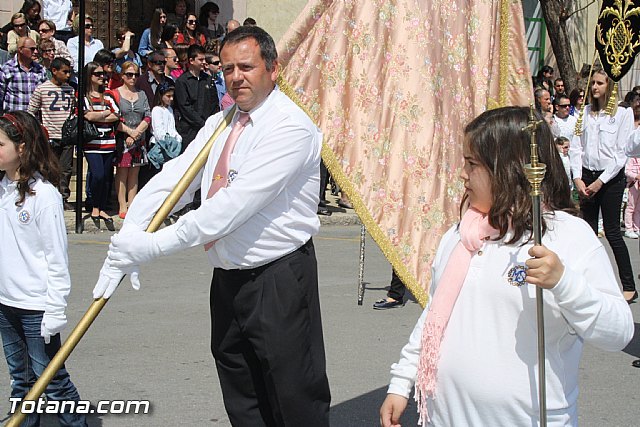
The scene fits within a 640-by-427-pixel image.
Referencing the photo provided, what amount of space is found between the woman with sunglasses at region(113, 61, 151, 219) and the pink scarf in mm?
9430

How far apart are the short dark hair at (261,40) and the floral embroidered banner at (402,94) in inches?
12.9

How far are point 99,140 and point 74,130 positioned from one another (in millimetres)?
311

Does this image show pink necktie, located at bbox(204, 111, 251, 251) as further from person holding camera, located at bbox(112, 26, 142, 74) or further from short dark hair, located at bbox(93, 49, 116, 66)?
person holding camera, located at bbox(112, 26, 142, 74)

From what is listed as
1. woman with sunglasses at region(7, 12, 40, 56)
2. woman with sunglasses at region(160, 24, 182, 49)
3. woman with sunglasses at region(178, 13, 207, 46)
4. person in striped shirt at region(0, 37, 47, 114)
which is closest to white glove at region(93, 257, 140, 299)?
person in striped shirt at region(0, 37, 47, 114)

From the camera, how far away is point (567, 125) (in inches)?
552

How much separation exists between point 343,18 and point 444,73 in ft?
1.65

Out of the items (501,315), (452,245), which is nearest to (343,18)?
(452,245)

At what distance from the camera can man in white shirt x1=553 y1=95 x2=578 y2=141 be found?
13.7m

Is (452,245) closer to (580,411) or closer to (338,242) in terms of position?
(580,411)

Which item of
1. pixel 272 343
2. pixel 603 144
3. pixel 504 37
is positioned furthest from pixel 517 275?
pixel 603 144

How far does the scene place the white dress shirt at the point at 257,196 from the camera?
12.0 ft

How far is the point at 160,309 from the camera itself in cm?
802

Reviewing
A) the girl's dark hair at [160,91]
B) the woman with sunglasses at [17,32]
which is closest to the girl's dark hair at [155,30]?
the woman with sunglasses at [17,32]

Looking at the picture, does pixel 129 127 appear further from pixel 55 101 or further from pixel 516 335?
pixel 516 335
